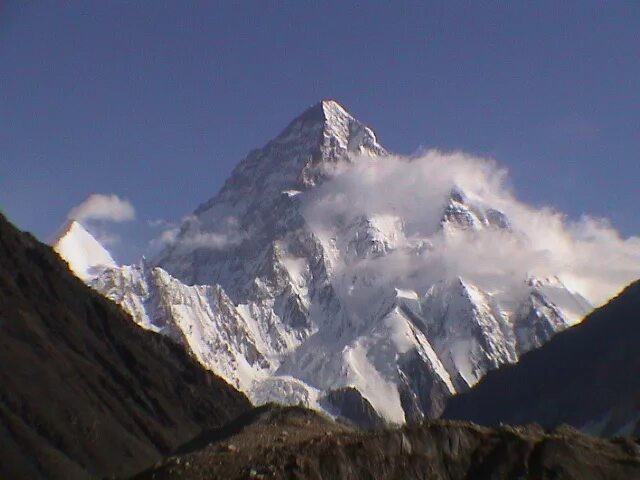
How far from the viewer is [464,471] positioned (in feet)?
269

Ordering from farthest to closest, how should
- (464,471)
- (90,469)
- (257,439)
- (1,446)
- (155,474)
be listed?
(90,469) < (1,446) < (257,439) < (464,471) < (155,474)

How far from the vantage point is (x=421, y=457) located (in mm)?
81750

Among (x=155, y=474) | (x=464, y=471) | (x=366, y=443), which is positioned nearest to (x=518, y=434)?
(x=464, y=471)

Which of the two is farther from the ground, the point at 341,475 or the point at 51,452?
the point at 51,452

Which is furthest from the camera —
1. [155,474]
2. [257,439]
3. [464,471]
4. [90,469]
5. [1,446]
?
[90,469]

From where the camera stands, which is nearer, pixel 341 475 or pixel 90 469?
pixel 341 475

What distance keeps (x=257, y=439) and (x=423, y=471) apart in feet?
46.8

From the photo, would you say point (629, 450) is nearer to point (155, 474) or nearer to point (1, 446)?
point (155, 474)

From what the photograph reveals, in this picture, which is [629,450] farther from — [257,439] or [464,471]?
[257,439]

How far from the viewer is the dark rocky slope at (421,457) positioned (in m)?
76.6

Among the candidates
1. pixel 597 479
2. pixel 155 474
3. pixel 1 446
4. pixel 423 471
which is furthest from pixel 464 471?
pixel 1 446

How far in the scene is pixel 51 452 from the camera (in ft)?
633

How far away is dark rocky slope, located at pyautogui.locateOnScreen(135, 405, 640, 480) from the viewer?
76625 mm

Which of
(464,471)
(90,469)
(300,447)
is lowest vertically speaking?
(464,471)
